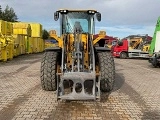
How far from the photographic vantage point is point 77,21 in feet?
27.7

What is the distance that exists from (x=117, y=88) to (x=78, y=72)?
2.51m

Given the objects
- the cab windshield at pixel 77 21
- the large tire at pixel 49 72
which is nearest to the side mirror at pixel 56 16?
the cab windshield at pixel 77 21

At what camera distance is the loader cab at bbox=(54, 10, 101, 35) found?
8386 mm

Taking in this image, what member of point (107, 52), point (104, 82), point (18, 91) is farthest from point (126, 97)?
point (18, 91)

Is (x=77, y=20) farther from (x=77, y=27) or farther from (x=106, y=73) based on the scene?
(x=106, y=73)

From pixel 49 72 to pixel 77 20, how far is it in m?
2.02

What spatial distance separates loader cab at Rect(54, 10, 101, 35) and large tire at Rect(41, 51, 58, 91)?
1.15 metres

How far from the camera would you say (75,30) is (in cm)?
797

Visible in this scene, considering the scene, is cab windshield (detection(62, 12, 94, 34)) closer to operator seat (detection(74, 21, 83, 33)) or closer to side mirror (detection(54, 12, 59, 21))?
operator seat (detection(74, 21, 83, 33))

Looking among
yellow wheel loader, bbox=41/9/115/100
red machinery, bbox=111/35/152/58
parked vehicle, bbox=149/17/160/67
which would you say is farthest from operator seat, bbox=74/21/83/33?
red machinery, bbox=111/35/152/58

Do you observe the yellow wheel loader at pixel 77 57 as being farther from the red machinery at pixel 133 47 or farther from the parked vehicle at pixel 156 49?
the red machinery at pixel 133 47

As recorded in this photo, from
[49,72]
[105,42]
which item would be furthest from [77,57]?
[105,42]

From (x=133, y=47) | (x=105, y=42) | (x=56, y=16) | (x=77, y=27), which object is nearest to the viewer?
(x=77, y=27)

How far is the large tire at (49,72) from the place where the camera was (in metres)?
7.49
